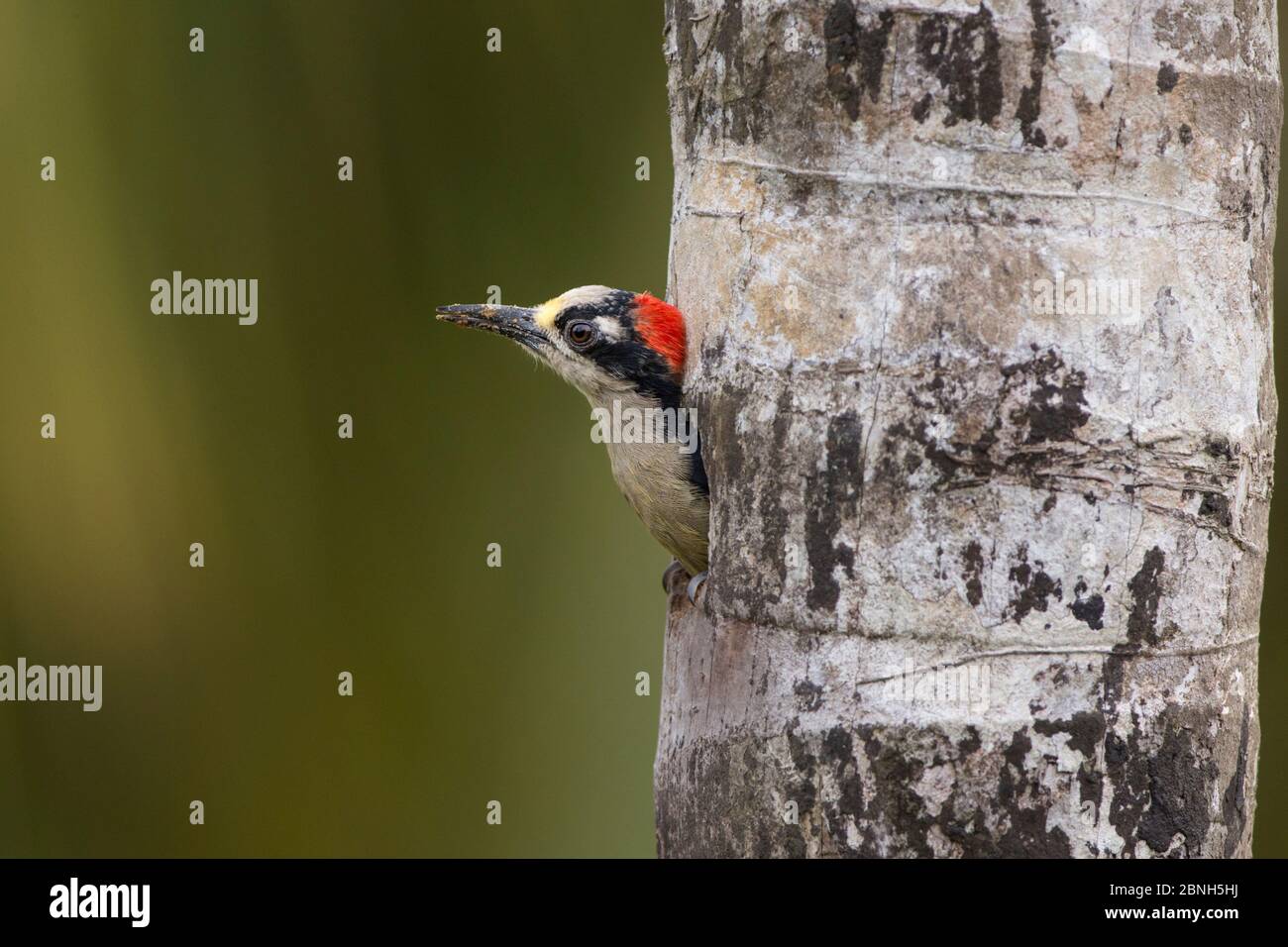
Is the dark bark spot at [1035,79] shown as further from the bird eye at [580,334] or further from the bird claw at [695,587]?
the bird eye at [580,334]

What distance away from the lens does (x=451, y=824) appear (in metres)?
6.52

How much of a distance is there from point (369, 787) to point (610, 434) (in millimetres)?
3485

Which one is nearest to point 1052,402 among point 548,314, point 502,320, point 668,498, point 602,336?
point 668,498

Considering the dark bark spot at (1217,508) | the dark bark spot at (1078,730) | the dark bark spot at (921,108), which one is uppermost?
the dark bark spot at (921,108)

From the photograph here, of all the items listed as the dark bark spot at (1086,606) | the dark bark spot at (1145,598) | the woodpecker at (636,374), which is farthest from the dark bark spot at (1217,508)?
the woodpecker at (636,374)

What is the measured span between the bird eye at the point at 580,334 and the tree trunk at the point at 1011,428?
90 cm

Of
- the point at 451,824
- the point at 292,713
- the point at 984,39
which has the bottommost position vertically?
the point at 451,824

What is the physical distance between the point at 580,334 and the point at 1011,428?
4.34 ft

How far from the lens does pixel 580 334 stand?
3.42 metres

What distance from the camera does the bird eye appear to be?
339 cm

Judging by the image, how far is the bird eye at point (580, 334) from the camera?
3.39 meters

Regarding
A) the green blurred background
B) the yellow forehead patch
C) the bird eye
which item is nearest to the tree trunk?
the bird eye
